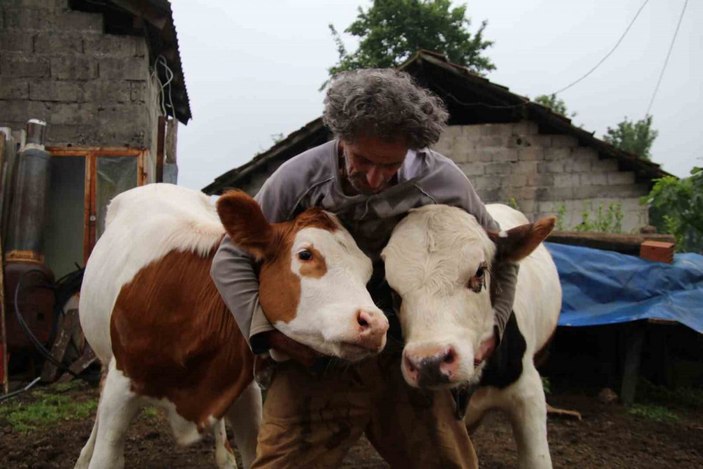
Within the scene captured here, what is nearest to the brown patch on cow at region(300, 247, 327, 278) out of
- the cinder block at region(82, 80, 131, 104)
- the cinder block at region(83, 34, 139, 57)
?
the cinder block at region(82, 80, 131, 104)

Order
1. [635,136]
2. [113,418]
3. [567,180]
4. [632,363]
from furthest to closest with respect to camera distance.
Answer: [635,136]
[567,180]
[632,363]
[113,418]

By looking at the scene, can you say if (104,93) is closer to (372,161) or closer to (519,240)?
(372,161)

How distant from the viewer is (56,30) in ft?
27.5

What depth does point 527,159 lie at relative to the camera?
1146cm

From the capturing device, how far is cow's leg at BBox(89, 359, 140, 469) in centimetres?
316

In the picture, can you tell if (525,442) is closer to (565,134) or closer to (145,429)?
(145,429)

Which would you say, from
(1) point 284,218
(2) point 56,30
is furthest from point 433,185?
(2) point 56,30

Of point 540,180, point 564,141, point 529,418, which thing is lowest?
point 529,418

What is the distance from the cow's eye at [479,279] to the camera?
7.79ft

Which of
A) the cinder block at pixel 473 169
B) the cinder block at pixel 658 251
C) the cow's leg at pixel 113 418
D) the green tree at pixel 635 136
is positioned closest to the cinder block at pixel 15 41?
the cow's leg at pixel 113 418

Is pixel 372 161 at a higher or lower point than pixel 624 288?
higher

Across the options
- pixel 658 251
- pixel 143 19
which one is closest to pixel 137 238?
pixel 658 251

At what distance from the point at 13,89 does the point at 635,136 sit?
32107 millimetres

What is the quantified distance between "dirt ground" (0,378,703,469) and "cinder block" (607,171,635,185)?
547 centimetres
